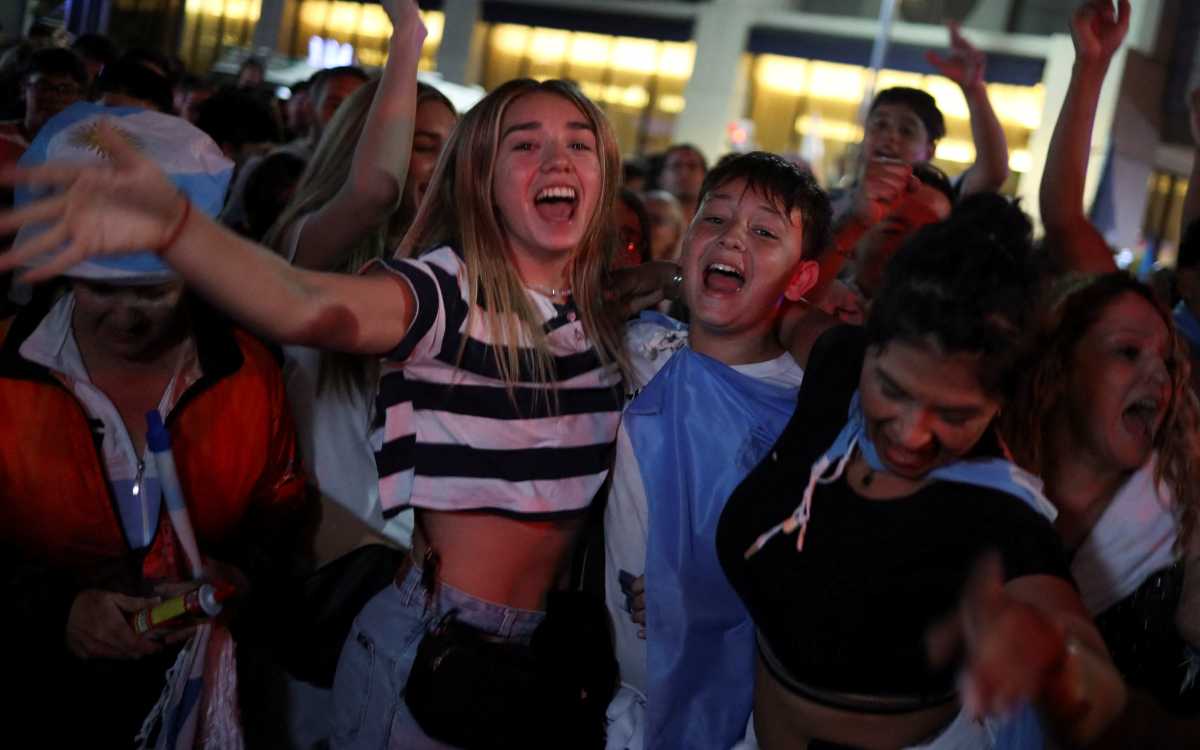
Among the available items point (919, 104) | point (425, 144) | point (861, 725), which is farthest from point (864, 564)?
point (919, 104)

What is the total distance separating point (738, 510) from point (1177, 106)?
18878mm

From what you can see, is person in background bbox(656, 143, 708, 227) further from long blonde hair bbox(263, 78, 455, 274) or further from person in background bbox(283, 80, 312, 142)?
long blonde hair bbox(263, 78, 455, 274)

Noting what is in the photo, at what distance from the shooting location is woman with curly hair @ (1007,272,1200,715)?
7.41 feet

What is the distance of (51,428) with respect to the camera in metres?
2.29

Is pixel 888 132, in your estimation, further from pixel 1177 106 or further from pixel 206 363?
pixel 1177 106

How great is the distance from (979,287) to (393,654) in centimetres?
131

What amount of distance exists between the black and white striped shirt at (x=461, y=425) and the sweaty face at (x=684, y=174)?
4.99m

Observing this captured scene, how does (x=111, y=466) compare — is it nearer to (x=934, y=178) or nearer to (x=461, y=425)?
(x=461, y=425)

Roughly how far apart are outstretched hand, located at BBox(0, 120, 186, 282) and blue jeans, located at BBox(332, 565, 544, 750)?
3.15 ft

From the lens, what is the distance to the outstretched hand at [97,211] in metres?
1.57

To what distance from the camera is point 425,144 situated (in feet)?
10.7

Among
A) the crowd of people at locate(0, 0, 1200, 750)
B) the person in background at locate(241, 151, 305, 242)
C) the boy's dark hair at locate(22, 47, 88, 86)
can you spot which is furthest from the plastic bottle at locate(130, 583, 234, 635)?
the boy's dark hair at locate(22, 47, 88, 86)

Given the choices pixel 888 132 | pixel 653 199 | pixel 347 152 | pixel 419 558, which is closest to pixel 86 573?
pixel 419 558

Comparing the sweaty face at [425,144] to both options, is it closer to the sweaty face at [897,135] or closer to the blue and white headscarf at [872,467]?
the blue and white headscarf at [872,467]
